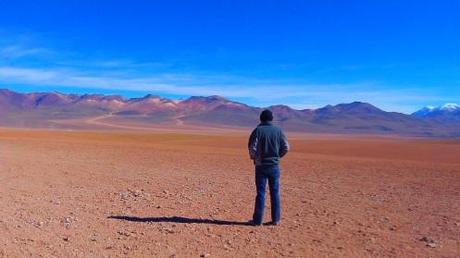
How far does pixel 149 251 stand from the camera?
7.15 meters

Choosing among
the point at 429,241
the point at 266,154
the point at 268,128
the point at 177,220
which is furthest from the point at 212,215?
the point at 429,241

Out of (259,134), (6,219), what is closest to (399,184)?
(259,134)

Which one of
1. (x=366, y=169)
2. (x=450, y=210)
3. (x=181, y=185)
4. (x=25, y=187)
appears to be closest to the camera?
(x=450, y=210)

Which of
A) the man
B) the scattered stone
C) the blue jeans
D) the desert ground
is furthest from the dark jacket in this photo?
the scattered stone

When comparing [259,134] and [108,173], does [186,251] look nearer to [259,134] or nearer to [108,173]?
[259,134]

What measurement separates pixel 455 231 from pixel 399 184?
630cm

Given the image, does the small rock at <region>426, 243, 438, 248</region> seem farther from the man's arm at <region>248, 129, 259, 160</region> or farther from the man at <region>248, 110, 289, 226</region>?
the man's arm at <region>248, 129, 259, 160</region>

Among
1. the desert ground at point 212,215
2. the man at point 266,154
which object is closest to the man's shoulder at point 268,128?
the man at point 266,154

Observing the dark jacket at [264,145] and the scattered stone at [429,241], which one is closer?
the scattered stone at [429,241]

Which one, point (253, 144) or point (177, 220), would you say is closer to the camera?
point (253, 144)

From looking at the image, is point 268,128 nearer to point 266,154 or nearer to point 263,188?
point 266,154

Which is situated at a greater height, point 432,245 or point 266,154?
point 266,154

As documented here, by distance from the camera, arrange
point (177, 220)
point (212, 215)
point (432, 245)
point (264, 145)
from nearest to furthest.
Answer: point (432, 245), point (264, 145), point (177, 220), point (212, 215)

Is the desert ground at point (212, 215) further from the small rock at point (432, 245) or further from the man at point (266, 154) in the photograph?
the man at point (266, 154)
